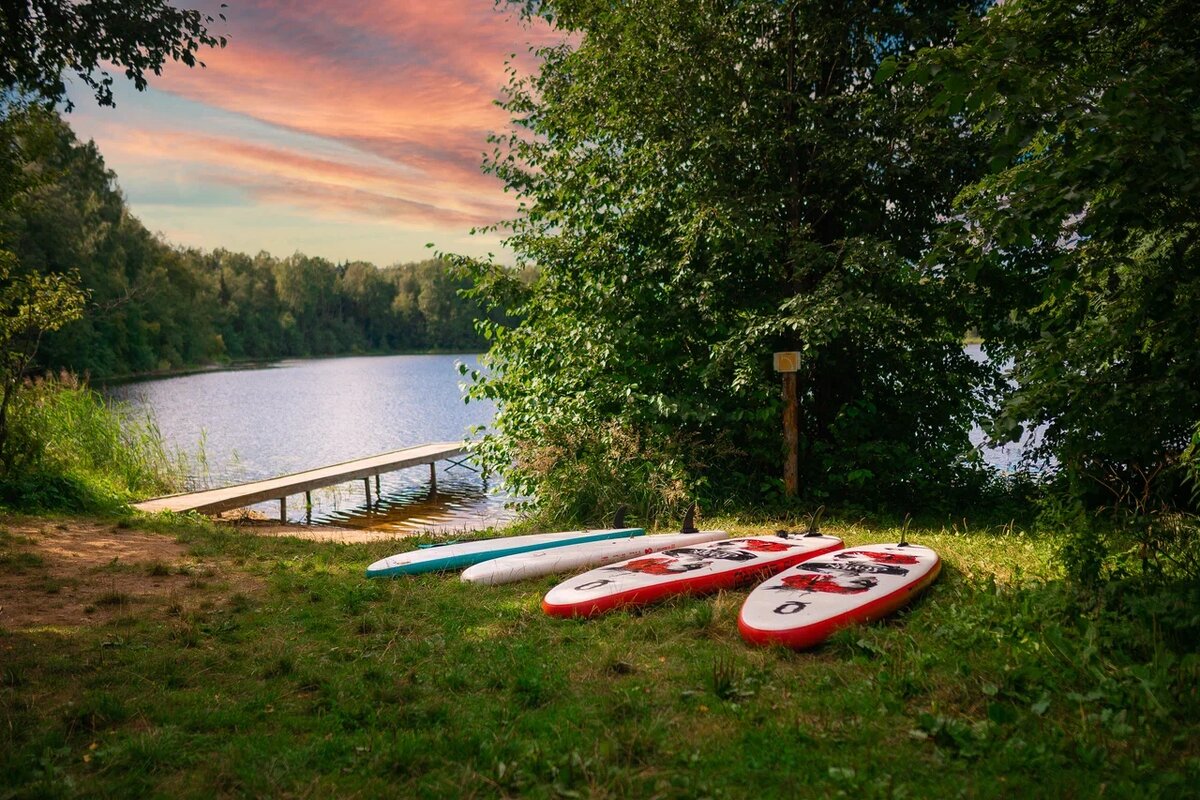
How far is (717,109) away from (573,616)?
19.8 ft

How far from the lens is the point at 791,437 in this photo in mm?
8586

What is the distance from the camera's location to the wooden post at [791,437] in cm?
846

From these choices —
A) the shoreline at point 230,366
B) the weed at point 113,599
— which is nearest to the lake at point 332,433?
the shoreline at point 230,366

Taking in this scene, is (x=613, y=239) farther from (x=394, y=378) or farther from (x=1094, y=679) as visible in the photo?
(x=394, y=378)

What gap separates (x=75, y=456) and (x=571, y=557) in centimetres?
925

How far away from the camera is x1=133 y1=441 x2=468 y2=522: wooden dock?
11.0 m

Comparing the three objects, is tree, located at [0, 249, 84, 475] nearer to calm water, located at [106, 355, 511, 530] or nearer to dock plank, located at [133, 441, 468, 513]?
dock plank, located at [133, 441, 468, 513]

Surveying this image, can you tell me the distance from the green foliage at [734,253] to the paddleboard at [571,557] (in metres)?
1.55

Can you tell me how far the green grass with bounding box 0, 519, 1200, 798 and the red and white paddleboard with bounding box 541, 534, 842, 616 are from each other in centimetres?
16

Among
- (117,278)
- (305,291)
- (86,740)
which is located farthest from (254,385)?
(86,740)

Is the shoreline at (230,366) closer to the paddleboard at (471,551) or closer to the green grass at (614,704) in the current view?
the paddleboard at (471,551)

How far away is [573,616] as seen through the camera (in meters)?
4.83

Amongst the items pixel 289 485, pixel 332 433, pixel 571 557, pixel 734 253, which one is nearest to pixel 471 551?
pixel 571 557

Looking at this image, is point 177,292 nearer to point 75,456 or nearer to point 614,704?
point 75,456
